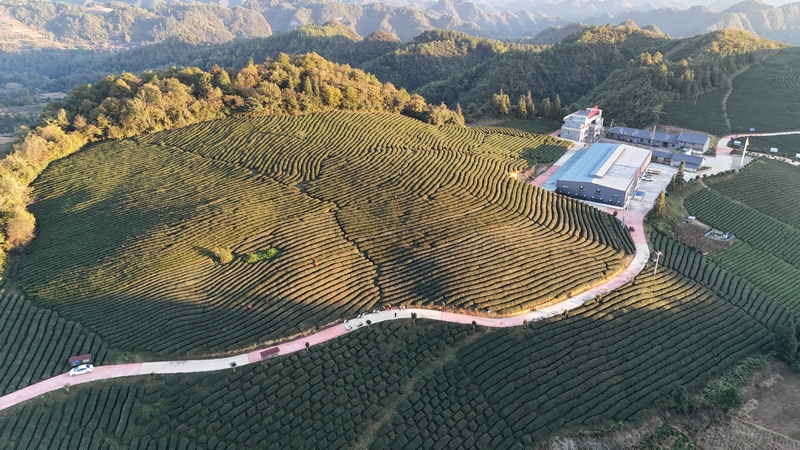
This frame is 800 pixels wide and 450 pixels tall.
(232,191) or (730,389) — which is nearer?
(730,389)

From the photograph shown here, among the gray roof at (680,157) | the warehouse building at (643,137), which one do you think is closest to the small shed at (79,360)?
the gray roof at (680,157)

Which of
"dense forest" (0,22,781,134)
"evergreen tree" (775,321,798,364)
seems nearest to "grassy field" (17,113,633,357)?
"evergreen tree" (775,321,798,364)

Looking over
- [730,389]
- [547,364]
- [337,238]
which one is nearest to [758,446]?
[730,389]

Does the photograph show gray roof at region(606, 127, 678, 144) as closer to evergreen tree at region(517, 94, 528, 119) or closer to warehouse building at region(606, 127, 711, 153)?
warehouse building at region(606, 127, 711, 153)

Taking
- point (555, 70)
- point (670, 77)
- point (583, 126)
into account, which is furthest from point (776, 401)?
point (555, 70)

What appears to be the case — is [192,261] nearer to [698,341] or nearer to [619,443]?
[619,443]

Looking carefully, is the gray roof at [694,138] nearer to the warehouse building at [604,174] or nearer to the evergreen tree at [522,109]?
the warehouse building at [604,174]
